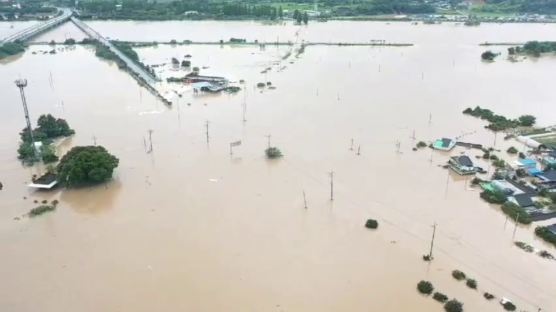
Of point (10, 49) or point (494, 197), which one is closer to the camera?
point (494, 197)

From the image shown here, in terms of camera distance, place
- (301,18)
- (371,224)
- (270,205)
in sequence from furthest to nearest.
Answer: (301,18) < (270,205) < (371,224)

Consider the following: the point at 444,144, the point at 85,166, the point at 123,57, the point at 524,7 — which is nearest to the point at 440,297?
the point at 444,144

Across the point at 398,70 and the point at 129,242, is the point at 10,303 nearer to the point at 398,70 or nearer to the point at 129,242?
the point at 129,242

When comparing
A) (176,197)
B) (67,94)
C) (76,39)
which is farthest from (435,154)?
(76,39)

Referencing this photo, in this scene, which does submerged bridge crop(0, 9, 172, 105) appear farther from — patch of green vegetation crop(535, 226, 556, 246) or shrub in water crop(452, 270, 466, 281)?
patch of green vegetation crop(535, 226, 556, 246)

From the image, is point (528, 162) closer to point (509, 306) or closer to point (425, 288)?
point (509, 306)

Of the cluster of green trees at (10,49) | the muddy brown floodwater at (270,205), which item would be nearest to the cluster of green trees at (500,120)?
the muddy brown floodwater at (270,205)
